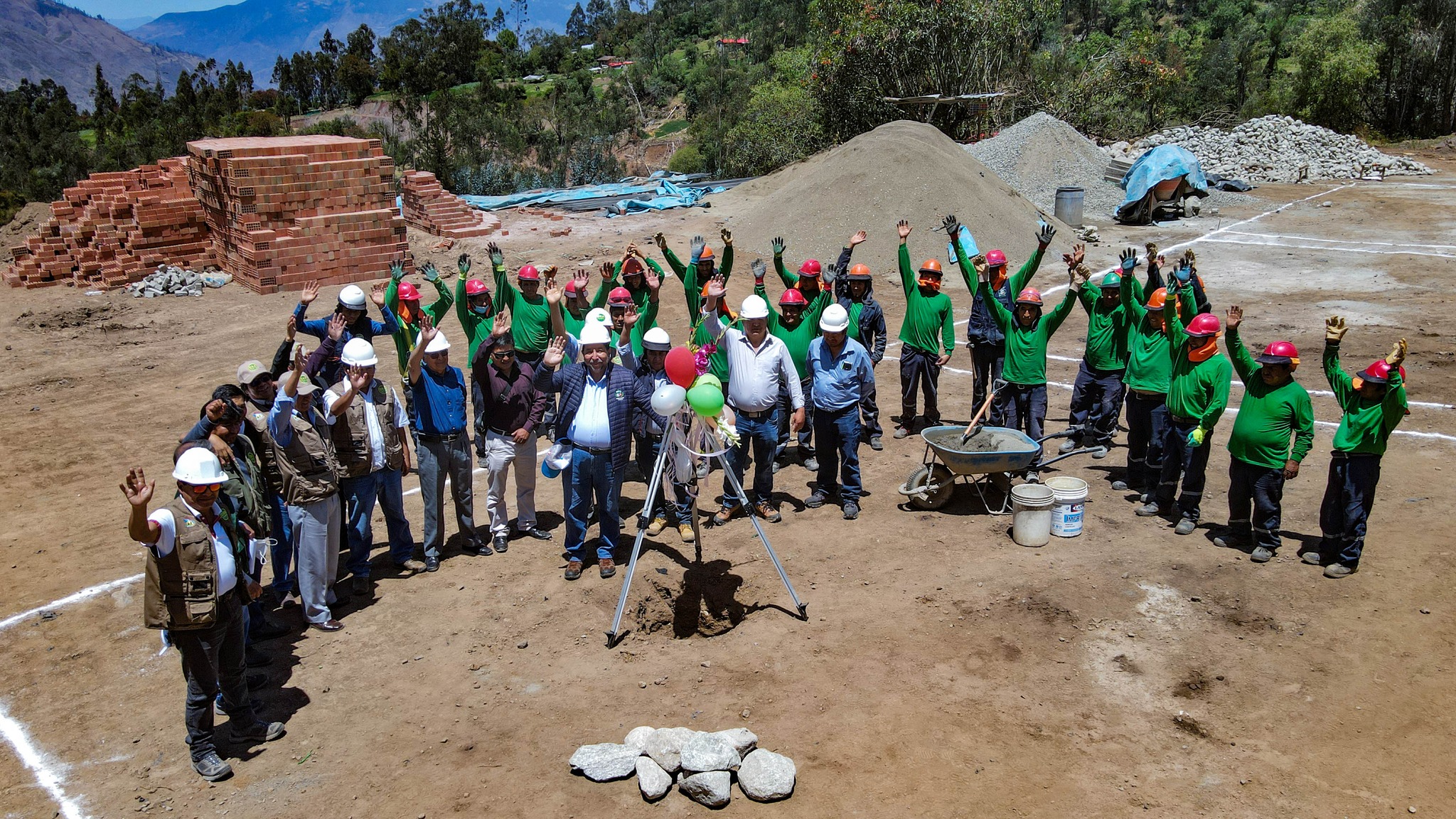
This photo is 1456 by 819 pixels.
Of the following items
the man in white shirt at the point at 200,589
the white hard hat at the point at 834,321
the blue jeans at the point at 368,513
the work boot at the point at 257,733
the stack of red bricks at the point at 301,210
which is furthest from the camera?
the stack of red bricks at the point at 301,210

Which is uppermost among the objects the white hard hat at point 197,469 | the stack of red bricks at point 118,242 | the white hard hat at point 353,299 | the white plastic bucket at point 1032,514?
the stack of red bricks at point 118,242

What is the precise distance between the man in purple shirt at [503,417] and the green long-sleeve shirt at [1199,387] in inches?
207

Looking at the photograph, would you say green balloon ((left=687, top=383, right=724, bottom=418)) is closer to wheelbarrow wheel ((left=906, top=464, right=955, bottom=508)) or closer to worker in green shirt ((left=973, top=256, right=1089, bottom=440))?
wheelbarrow wheel ((left=906, top=464, right=955, bottom=508))

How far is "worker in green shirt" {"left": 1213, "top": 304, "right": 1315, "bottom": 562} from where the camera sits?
23.4 ft

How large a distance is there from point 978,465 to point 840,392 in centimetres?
134

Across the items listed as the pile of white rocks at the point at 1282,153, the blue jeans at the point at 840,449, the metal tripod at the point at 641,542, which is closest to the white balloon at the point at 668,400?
the metal tripod at the point at 641,542

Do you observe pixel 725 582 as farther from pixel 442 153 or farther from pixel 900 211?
pixel 442 153

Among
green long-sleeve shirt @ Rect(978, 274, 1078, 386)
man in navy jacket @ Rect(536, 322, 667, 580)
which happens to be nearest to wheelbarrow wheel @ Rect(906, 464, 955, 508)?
green long-sleeve shirt @ Rect(978, 274, 1078, 386)

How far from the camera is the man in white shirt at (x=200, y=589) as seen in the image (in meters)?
5.02

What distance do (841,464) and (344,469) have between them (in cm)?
428

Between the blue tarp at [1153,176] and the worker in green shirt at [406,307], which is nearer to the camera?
the worker in green shirt at [406,307]

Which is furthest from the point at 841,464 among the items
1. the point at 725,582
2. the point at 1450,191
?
the point at 1450,191

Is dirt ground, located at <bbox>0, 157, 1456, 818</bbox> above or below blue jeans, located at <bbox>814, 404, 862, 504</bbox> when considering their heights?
below

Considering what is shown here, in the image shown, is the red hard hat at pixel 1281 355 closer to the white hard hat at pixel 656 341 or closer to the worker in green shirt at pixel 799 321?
the worker in green shirt at pixel 799 321
